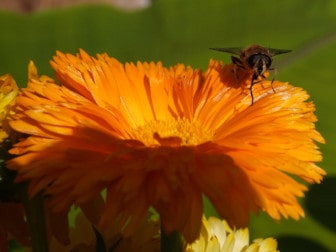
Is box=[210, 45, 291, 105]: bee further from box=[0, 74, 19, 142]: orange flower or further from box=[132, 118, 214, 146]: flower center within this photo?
box=[0, 74, 19, 142]: orange flower

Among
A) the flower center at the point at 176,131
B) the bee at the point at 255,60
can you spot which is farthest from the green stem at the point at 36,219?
the bee at the point at 255,60

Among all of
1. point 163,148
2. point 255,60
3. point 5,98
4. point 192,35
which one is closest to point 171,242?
point 163,148

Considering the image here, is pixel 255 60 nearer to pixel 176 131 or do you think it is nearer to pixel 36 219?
pixel 176 131

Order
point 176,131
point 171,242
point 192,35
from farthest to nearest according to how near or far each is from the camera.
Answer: point 192,35 → point 176,131 → point 171,242

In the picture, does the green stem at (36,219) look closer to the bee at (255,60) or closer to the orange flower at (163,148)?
the orange flower at (163,148)

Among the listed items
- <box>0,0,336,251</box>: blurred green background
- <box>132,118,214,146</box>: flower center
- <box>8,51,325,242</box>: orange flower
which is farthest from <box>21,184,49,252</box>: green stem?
<box>0,0,336,251</box>: blurred green background

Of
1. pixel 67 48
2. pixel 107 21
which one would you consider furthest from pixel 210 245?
pixel 107 21
